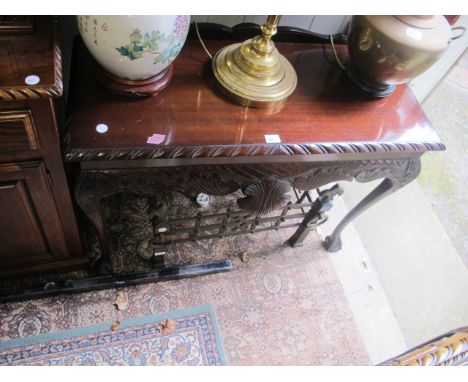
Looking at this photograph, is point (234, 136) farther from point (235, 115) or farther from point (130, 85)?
point (130, 85)

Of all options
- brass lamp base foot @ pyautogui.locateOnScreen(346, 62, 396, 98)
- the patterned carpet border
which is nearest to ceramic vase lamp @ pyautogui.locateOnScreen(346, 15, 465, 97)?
brass lamp base foot @ pyautogui.locateOnScreen(346, 62, 396, 98)

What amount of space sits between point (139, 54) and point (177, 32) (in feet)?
0.26

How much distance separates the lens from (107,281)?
1124 mm

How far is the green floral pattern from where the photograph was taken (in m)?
0.64

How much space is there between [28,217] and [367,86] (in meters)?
0.84

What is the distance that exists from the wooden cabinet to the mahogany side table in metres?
0.06

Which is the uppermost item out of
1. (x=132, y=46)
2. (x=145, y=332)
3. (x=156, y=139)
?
(x=132, y=46)

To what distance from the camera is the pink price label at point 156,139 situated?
0.71 metres

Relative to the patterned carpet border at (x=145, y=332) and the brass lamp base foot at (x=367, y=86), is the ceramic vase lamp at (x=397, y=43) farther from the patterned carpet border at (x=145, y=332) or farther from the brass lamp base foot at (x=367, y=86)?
the patterned carpet border at (x=145, y=332)

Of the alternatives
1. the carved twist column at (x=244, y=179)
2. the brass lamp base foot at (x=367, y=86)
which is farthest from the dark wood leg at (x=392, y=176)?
the brass lamp base foot at (x=367, y=86)

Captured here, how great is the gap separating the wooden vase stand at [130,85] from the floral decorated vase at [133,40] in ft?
0.07

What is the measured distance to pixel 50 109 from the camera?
2.08ft

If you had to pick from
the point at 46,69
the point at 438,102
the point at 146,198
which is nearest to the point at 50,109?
the point at 46,69

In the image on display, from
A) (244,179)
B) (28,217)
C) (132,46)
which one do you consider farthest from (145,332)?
(132,46)
